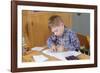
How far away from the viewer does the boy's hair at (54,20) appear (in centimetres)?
198

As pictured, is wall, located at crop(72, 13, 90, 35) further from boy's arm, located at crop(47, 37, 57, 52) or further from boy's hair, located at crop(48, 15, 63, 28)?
boy's arm, located at crop(47, 37, 57, 52)

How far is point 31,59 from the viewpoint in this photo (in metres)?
1.91

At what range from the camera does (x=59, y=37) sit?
2.01 m

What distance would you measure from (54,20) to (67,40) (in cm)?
24

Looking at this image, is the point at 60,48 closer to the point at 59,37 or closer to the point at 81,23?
the point at 59,37

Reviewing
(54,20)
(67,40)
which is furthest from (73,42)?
(54,20)

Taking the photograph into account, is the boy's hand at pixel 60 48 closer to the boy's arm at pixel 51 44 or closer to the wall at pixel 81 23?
the boy's arm at pixel 51 44

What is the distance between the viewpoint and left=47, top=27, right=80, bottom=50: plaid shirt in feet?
6.52

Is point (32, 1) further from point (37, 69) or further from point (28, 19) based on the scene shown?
point (37, 69)

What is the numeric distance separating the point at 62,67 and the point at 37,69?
0.84 feet

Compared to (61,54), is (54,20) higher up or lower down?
higher up

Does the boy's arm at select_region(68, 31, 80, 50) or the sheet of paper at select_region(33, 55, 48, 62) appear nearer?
the sheet of paper at select_region(33, 55, 48, 62)

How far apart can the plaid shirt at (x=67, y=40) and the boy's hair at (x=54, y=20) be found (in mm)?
99

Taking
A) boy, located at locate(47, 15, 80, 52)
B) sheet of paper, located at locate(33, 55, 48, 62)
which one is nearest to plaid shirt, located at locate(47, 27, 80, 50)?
boy, located at locate(47, 15, 80, 52)
